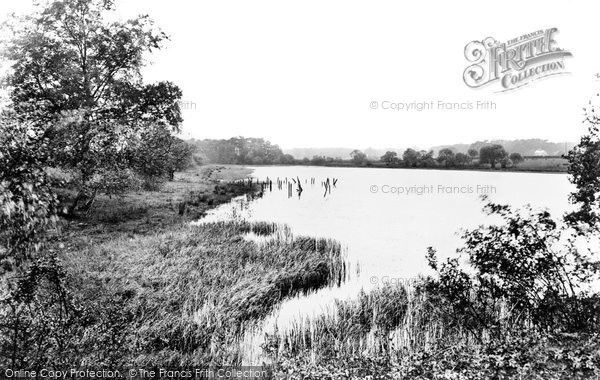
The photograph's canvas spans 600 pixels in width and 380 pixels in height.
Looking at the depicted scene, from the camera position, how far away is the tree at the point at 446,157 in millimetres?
8506

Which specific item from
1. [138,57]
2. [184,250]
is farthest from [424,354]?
[138,57]

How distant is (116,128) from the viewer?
6543 millimetres

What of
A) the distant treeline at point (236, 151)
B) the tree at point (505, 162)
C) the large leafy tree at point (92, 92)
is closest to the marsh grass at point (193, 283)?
the large leafy tree at point (92, 92)

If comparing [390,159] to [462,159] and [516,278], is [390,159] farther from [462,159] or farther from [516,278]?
[516,278]

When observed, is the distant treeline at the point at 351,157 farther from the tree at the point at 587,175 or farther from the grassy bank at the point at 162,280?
the tree at the point at 587,175

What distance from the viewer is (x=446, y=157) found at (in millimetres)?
8641

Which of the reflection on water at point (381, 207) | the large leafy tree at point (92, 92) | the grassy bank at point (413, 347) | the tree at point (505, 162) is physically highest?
the large leafy tree at point (92, 92)

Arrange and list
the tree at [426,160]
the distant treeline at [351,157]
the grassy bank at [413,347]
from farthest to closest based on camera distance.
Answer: the tree at [426,160] < the distant treeline at [351,157] < the grassy bank at [413,347]

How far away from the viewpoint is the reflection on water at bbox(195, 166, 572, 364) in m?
7.45

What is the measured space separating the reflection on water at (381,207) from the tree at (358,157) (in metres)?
0.23

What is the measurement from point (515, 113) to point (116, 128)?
26.1ft

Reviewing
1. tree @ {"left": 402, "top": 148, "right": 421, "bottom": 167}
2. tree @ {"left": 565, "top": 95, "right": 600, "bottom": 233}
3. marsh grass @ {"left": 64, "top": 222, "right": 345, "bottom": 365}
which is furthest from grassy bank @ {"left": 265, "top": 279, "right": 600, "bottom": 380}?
tree @ {"left": 402, "top": 148, "right": 421, "bottom": 167}

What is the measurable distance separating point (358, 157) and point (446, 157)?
2.03m

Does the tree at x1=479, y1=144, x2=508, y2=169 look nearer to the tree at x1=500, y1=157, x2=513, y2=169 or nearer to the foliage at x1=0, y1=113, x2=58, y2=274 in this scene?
the tree at x1=500, y1=157, x2=513, y2=169
